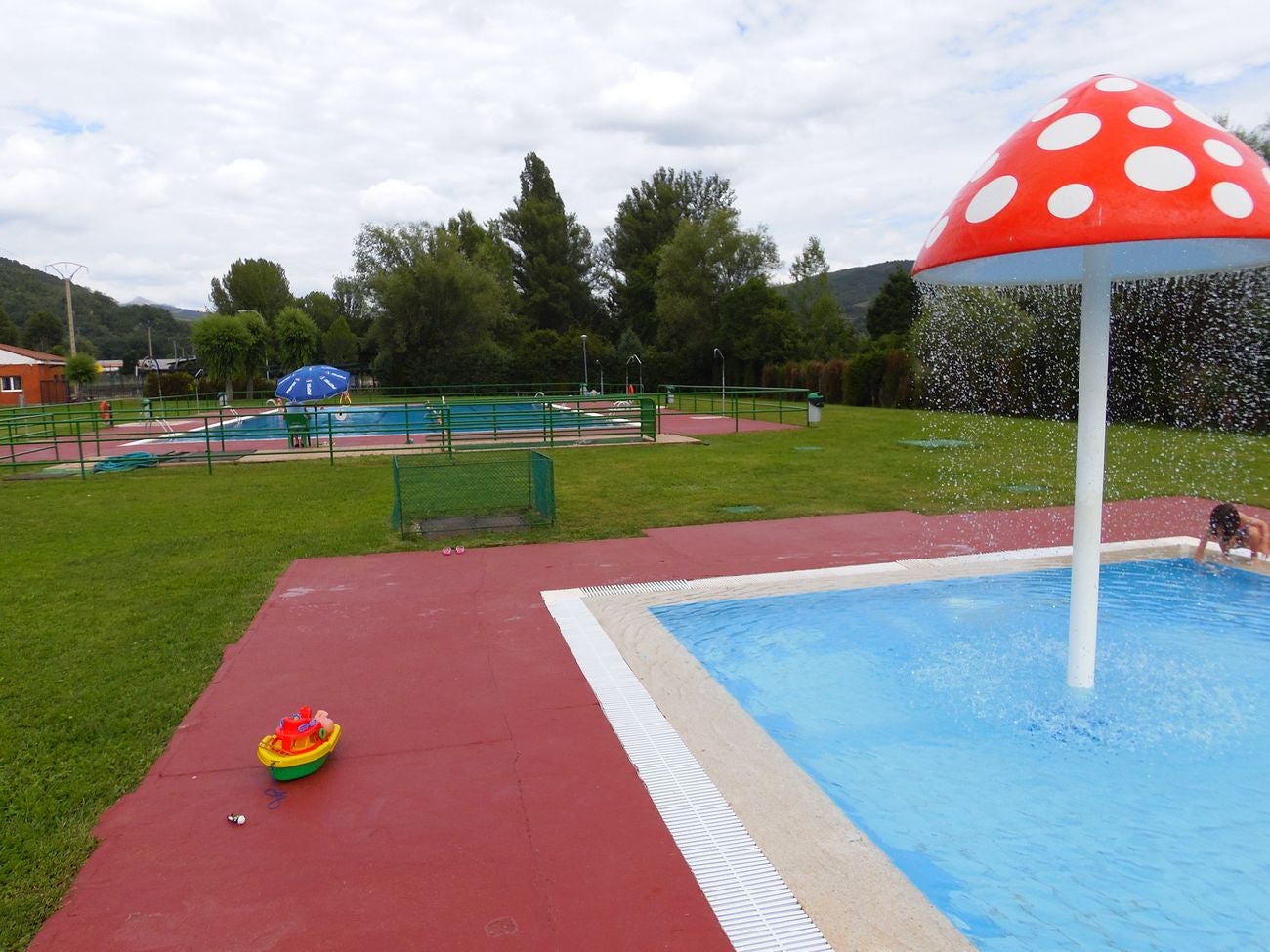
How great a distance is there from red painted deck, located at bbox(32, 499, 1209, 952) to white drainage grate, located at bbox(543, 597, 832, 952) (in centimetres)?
9

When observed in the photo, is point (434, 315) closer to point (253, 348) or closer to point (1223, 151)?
point (253, 348)

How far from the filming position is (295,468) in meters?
18.2

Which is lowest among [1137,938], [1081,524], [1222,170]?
[1137,938]

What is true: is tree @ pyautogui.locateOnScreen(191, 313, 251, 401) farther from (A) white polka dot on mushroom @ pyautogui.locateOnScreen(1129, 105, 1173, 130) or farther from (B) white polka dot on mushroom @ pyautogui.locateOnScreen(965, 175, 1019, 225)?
(A) white polka dot on mushroom @ pyautogui.locateOnScreen(1129, 105, 1173, 130)

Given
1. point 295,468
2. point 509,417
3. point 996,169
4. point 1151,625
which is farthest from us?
point 509,417

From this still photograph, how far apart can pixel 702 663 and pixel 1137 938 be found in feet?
11.2

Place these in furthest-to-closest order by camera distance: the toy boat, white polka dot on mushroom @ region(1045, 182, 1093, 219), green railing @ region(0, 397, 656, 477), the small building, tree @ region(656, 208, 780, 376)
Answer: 1. tree @ region(656, 208, 780, 376)
2. the small building
3. green railing @ region(0, 397, 656, 477)
4. the toy boat
5. white polka dot on mushroom @ region(1045, 182, 1093, 219)

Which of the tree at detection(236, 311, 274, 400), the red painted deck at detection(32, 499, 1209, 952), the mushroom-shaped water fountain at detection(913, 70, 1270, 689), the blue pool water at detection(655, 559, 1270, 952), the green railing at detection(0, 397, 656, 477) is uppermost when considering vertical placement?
the tree at detection(236, 311, 274, 400)

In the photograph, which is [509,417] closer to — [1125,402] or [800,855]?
[1125,402]

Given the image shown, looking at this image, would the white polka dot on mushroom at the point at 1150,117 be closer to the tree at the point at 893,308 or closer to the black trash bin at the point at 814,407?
the black trash bin at the point at 814,407

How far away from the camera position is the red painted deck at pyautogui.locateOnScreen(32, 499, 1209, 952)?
3.32 meters

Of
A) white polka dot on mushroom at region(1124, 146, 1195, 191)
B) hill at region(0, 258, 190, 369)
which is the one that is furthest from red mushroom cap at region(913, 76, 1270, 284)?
hill at region(0, 258, 190, 369)

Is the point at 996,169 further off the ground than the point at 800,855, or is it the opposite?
the point at 996,169

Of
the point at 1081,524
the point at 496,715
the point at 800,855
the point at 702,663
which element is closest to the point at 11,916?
the point at 496,715
